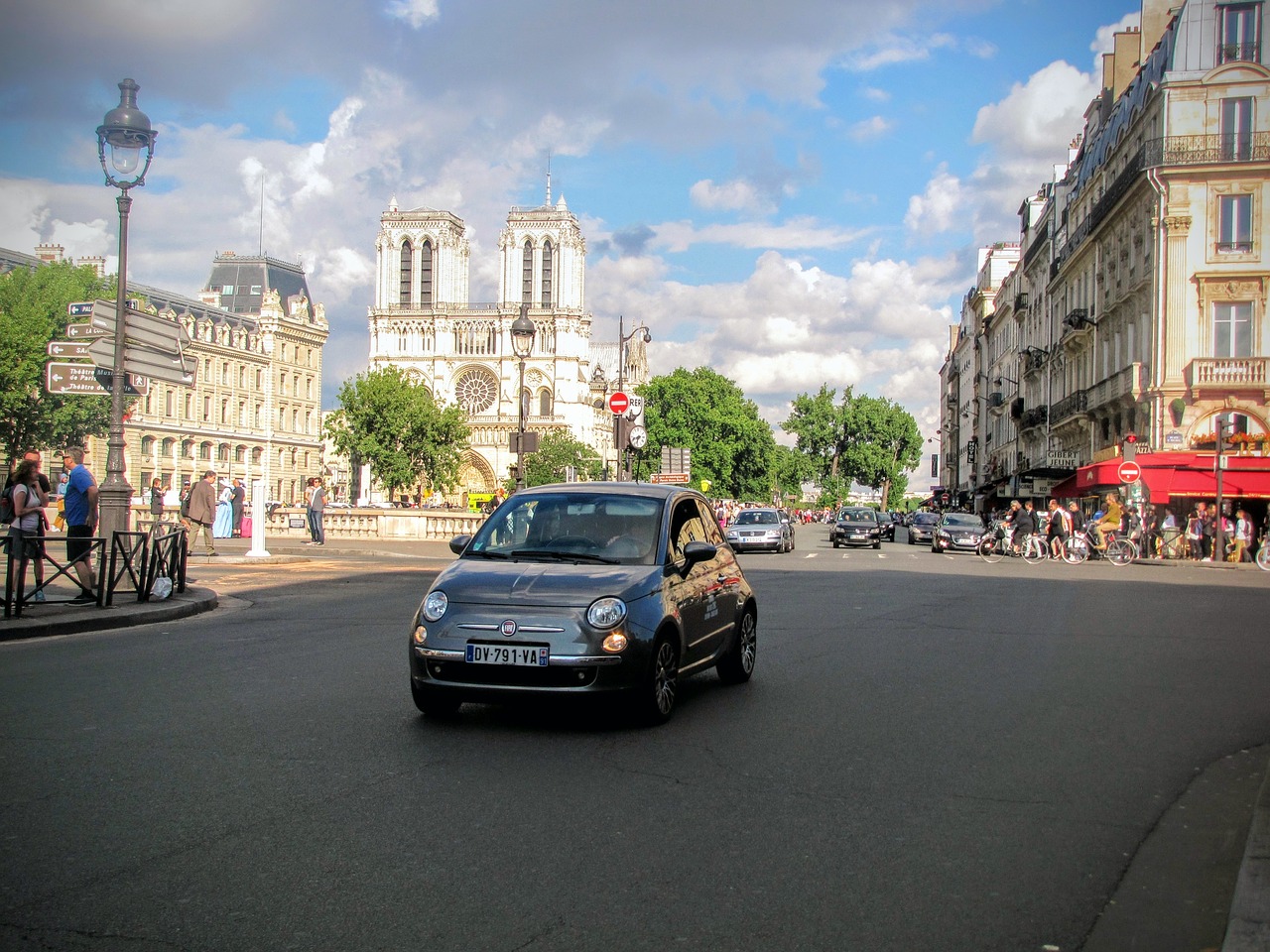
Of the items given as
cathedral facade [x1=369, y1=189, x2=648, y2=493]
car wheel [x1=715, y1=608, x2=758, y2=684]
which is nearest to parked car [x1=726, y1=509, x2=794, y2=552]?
car wheel [x1=715, y1=608, x2=758, y2=684]

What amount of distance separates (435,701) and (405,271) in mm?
127163

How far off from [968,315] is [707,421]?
26.8 metres

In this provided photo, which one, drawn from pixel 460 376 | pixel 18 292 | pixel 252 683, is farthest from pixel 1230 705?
pixel 460 376

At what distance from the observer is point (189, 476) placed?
9519cm

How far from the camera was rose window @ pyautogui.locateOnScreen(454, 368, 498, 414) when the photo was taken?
12706 cm

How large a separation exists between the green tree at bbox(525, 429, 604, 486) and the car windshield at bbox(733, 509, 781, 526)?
64837 millimetres

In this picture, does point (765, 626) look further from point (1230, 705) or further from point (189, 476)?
point (189, 476)

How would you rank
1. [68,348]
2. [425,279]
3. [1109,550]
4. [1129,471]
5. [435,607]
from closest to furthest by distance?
[435,607] < [68,348] < [1109,550] < [1129,471] < [425,279]

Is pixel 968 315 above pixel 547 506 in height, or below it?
above

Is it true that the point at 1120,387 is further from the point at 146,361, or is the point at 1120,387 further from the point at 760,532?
the point at 146,361

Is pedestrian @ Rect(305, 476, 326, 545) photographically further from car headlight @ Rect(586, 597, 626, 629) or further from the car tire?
car headlight @ Rect(586, 597, 626, 629)

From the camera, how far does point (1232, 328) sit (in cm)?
3994

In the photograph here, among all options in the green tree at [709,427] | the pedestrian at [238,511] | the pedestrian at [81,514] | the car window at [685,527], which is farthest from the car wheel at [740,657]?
the green tree at [709,427]

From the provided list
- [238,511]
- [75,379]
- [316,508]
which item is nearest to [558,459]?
[238,511]
